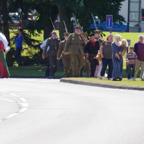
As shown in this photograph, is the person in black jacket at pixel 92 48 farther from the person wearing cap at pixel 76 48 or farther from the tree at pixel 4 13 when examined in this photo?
the tree at pixel 4 13

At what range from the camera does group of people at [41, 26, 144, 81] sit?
19.1 m

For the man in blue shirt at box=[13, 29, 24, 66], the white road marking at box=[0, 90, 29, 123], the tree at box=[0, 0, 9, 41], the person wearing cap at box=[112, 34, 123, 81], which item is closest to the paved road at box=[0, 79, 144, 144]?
the white road marking at box=[0, 90, 29, 123]

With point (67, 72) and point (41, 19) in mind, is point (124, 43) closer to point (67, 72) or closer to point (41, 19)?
point (67, 72)

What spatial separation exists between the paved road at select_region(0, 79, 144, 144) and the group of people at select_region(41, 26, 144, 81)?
301 cm

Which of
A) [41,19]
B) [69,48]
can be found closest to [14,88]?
[69,48]

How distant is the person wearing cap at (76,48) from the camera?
795 inches

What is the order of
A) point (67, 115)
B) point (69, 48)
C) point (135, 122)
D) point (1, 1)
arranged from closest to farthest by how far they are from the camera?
point (135, 122)
point (67, 115)
point (69, 48)
point (1, 1)

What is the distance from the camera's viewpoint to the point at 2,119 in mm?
10008

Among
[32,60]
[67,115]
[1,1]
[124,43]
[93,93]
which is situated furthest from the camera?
[32,60]

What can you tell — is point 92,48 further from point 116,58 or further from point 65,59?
point 116,58

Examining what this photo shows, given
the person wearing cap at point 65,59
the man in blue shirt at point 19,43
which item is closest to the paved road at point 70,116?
the person wearing cap at point 65,59

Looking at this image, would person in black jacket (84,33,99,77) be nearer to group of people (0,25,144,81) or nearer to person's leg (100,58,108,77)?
group of people (0,25,144,81)

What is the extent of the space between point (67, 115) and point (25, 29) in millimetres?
24284

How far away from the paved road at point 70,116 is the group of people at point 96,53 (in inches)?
118
